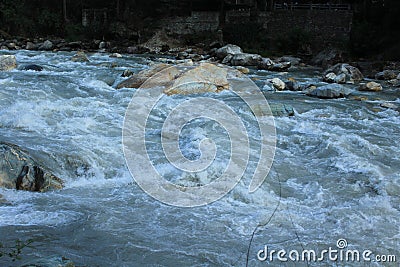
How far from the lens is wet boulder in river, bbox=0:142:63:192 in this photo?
469cm

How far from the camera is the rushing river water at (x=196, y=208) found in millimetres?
3777

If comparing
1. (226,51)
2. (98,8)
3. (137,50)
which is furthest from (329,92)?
(98,8)

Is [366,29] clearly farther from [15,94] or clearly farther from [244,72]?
[15,94]

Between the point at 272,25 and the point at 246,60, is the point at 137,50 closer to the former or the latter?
the point at 246,60

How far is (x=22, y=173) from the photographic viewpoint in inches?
188

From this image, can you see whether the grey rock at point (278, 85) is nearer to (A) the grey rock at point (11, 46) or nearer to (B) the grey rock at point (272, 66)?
(B) the grey rock at point (272, 66)

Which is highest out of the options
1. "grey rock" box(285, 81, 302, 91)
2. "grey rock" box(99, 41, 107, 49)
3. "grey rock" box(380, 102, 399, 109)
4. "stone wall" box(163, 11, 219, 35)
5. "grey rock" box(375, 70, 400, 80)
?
"stone wall" box(163, 11, 219, 35)

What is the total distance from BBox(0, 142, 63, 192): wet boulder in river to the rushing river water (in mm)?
126

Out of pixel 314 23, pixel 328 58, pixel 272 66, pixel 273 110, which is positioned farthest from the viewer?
pixel 314 23

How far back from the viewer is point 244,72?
15734 mm

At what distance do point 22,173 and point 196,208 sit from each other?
79.7 inches

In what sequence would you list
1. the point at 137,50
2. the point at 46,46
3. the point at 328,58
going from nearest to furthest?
the point at 328,58 < the point at 46,46 < the point at 137,50

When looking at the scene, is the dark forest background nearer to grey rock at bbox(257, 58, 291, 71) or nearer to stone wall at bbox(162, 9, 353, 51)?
stone wall at bbox(162, 9, 353, 51)

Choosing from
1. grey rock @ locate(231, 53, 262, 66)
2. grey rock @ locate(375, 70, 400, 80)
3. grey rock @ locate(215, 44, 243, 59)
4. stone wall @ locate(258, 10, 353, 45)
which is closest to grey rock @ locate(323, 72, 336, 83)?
grey rock @ locate(375, 70, 400, 80)
